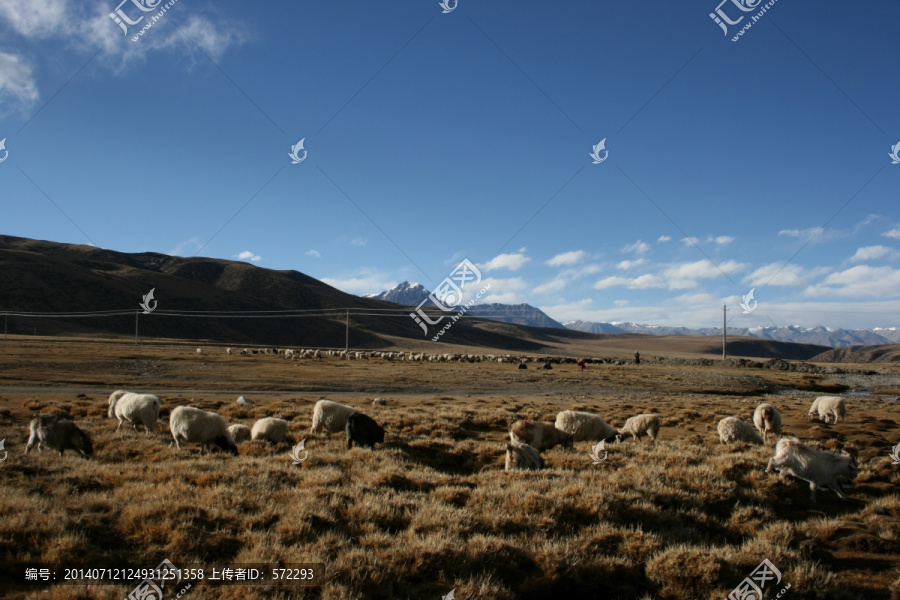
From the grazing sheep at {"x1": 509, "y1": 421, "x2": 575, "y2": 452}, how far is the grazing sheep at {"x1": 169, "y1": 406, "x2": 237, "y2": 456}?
21.6 feet

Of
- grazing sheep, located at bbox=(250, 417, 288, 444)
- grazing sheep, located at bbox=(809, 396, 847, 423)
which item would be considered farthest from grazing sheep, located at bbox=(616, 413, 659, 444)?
grazing sheep, located at bbox=(250, 417, 288, 444)

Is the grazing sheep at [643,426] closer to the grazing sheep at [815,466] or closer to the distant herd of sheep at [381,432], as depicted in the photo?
the distant herd of sheep at [381,432]

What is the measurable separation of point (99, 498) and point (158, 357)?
4480 centimetres

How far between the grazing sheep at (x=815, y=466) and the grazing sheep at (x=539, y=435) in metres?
4.64

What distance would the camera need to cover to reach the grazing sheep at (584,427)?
1391 cm

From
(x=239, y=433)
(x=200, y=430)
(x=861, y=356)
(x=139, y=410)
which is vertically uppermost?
(x=139, y=410)

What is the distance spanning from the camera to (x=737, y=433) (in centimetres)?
1401

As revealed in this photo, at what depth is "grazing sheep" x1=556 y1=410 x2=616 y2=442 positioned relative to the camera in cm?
1391

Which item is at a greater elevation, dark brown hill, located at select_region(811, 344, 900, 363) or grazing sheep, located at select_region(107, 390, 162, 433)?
grazing sheep, located at select_region(107, 390, 162, 433)

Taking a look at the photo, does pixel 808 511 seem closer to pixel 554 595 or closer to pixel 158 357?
pixel 554 595

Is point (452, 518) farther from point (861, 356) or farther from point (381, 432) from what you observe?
point (861, 356)

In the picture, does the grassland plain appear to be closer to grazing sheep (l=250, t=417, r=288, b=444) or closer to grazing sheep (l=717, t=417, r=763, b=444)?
grazing sheep (l=250, t=417, r=288, b=444)

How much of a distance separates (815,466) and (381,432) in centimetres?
916

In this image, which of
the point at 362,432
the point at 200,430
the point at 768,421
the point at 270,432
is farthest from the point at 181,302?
the point at 768,421
